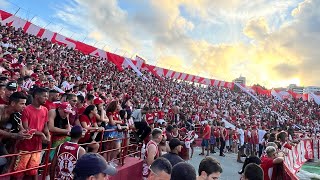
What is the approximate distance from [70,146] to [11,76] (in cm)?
533

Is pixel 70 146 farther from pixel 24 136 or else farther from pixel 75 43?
pixel 75 43

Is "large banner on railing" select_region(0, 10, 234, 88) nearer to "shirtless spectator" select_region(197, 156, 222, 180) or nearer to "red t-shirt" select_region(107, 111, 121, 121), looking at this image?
"red t-shirt" select_region(107, 111, 121, 121)

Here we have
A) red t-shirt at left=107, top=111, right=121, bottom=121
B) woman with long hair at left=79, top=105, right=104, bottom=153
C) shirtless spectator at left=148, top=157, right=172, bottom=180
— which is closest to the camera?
shirtless spectator at left=148, top=157, right=172, bottom=180

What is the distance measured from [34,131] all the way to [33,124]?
0.69 ft

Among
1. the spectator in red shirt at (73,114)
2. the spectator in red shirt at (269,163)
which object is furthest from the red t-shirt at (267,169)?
the spectator in red shirt at (73,114)

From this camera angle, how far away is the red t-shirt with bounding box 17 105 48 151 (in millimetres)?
5039

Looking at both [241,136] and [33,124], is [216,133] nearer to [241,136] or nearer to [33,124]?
[241,136]

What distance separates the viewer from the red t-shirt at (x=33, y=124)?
5039 mm

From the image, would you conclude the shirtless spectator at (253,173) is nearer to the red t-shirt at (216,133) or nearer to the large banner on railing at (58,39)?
the red t-shirt at (216,133)

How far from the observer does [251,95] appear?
150ft

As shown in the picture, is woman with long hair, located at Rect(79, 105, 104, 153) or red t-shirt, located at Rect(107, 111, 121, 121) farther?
red t-shirt, located at Rect(107, 111, 121, 121)

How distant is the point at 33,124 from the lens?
512 cm

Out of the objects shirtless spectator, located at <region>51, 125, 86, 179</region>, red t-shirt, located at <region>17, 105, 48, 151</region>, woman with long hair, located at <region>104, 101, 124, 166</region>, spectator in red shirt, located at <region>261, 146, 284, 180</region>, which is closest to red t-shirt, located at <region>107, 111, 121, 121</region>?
woman with long hair, located at <region>104, 101, 124, 166</region>

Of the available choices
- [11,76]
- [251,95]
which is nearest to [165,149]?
[11,76]
